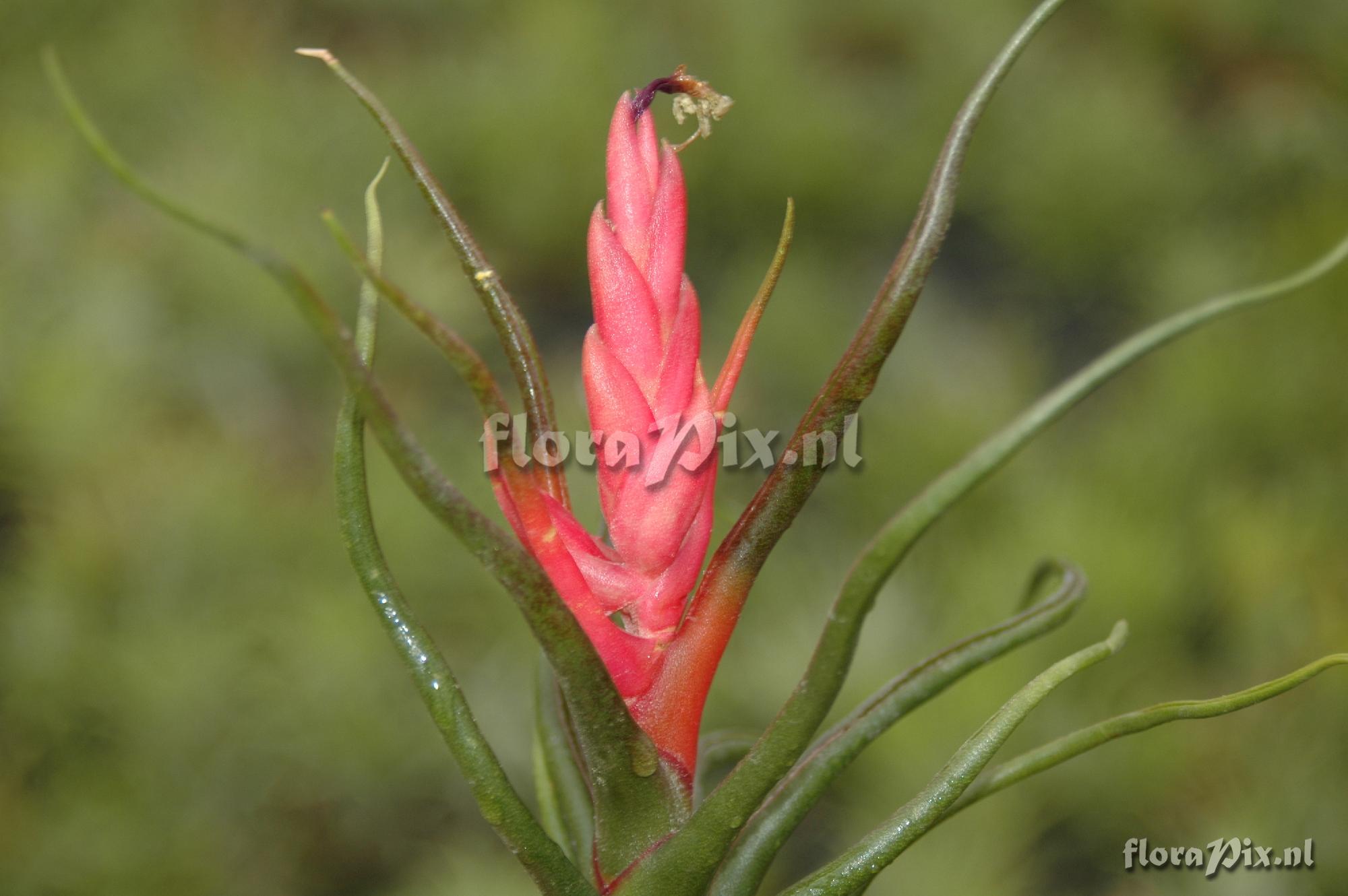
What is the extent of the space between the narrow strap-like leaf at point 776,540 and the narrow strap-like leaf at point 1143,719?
0.16 ft

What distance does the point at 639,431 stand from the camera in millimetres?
256

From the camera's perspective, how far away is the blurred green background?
3.90ft

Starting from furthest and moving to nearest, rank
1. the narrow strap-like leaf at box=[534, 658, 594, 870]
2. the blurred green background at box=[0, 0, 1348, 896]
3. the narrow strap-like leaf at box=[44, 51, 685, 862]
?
the blurred green background at box=[0, 0, 1348, 896] < the narrow strap-like leaf at box=[534, 658, 594, 870] < the narrow strap-like leaf at box=[44, 51, 685, 862]

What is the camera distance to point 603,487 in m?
0.27

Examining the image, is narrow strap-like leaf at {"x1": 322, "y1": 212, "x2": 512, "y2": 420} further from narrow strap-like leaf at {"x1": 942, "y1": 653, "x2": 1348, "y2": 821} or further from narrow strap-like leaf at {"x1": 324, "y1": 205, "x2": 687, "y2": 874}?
narrow strap-like leaf at {"x1": 942, "y1": 653, "x2": 1348, "y2": 821}

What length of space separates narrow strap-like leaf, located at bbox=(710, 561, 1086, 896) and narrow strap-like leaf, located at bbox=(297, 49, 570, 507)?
11cm

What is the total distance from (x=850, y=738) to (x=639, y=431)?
9 cm

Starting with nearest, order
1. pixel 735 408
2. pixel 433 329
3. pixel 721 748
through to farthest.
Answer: pixel 433 329 < pixel 721 748 < pixel 735 408

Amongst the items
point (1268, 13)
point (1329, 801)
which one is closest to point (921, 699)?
point (1329, 801)

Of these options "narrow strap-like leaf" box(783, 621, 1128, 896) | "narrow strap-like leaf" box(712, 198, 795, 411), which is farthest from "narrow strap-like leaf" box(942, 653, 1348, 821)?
"narrow strap-like leaf" box(712, 198, 795, 411)

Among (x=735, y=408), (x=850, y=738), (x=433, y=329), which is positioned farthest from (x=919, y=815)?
(x=735, y=408)

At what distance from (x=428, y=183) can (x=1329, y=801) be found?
1.21 meters

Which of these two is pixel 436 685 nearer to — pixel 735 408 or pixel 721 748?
pixel 721 748

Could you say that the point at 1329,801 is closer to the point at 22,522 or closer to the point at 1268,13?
the point at 1268,13
